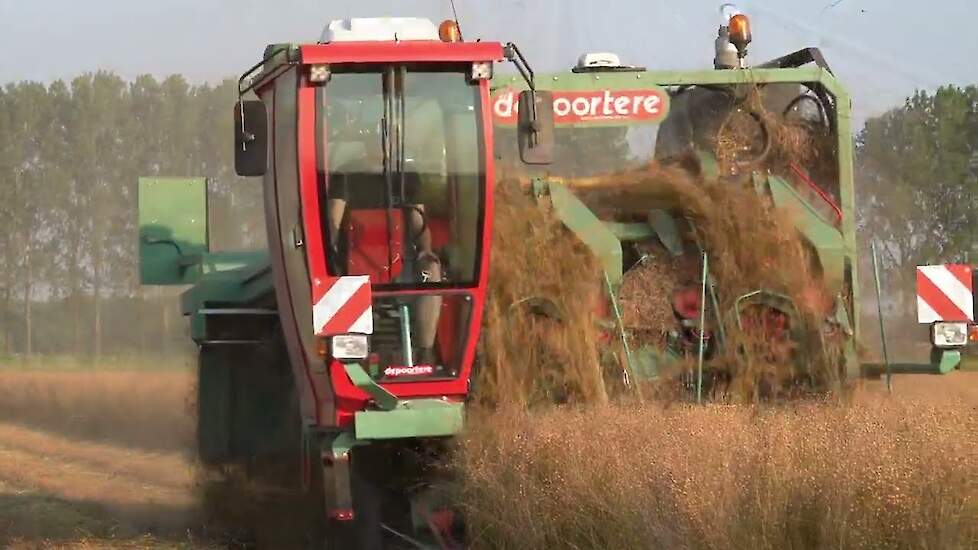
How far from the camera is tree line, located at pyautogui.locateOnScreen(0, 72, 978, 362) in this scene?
15.6 meters

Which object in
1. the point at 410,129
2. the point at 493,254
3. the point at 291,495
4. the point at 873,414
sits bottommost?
the point at 291,495

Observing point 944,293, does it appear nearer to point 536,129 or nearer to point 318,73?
point 536,129

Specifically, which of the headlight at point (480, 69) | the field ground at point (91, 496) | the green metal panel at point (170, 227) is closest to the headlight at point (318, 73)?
the headlight at point (480, 69)

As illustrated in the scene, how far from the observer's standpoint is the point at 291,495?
33.1 feet

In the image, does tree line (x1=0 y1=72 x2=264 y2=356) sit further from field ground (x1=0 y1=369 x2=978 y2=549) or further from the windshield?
the windshield

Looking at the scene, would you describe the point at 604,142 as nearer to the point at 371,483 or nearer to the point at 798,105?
the point at 798,105

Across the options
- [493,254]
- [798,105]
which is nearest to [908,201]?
[798,105]

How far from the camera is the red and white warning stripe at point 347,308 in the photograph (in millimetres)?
8172

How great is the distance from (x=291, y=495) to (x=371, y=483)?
1221 millimetres

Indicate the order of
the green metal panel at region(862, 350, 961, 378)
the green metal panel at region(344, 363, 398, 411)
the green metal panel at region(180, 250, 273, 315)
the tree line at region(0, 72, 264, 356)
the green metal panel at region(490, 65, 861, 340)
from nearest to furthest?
the green metal panel at region(344, 363, 398, 411) → the green metal panel at region(862, 350, 961, 378) → the green metal panel at region(490, 65, 861, 340) → the green metal panel at region(180, 250, 273, 315) → the tree line at region(0, 72, 264, 356)

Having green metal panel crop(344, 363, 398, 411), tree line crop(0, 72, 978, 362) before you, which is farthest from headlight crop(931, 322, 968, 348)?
tree line crop(0, 72, 978, 362)

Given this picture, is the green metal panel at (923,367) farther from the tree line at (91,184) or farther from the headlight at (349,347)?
the tree line at (91,184)

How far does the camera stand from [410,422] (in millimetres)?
8180

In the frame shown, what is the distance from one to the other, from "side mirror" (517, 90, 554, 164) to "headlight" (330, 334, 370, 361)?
143cm
